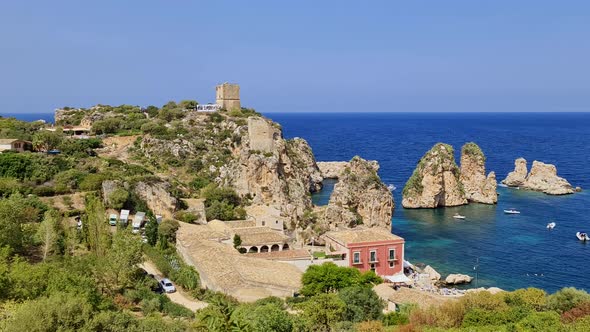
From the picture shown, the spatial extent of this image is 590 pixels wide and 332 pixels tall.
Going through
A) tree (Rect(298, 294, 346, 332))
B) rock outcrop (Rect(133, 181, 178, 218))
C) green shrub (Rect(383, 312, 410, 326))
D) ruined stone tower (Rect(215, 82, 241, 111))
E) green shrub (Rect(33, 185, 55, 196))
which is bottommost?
green shrub (Rect(383, 312, 410, 326))

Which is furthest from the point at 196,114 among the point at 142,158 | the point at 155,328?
the point at 155,328

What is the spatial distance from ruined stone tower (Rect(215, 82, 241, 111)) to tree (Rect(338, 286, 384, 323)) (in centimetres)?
4790

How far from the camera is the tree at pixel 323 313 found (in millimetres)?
19312

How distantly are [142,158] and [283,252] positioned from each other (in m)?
25.4

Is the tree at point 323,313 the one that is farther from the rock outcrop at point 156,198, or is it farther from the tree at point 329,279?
the rock outcrop at point 156,198

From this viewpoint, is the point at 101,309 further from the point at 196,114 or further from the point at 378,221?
the point at 196,114

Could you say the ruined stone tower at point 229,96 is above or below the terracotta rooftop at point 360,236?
above

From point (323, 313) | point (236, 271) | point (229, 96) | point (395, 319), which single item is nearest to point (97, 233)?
point (236, 271)

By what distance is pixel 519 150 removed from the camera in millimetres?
109938

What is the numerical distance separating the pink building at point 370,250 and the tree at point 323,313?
1017 centimetres

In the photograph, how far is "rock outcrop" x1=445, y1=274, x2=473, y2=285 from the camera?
3227cm

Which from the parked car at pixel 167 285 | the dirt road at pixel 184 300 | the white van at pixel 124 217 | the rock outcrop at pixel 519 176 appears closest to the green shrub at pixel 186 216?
the white van at pixel 124 217

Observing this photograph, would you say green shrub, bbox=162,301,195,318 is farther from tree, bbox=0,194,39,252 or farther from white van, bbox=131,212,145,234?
white van, bbox=131,212,145,234

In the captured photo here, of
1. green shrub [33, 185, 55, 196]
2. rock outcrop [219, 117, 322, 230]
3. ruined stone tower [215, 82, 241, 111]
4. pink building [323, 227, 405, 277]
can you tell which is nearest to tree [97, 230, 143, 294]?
green shrub [33, 185, 55, 196]
